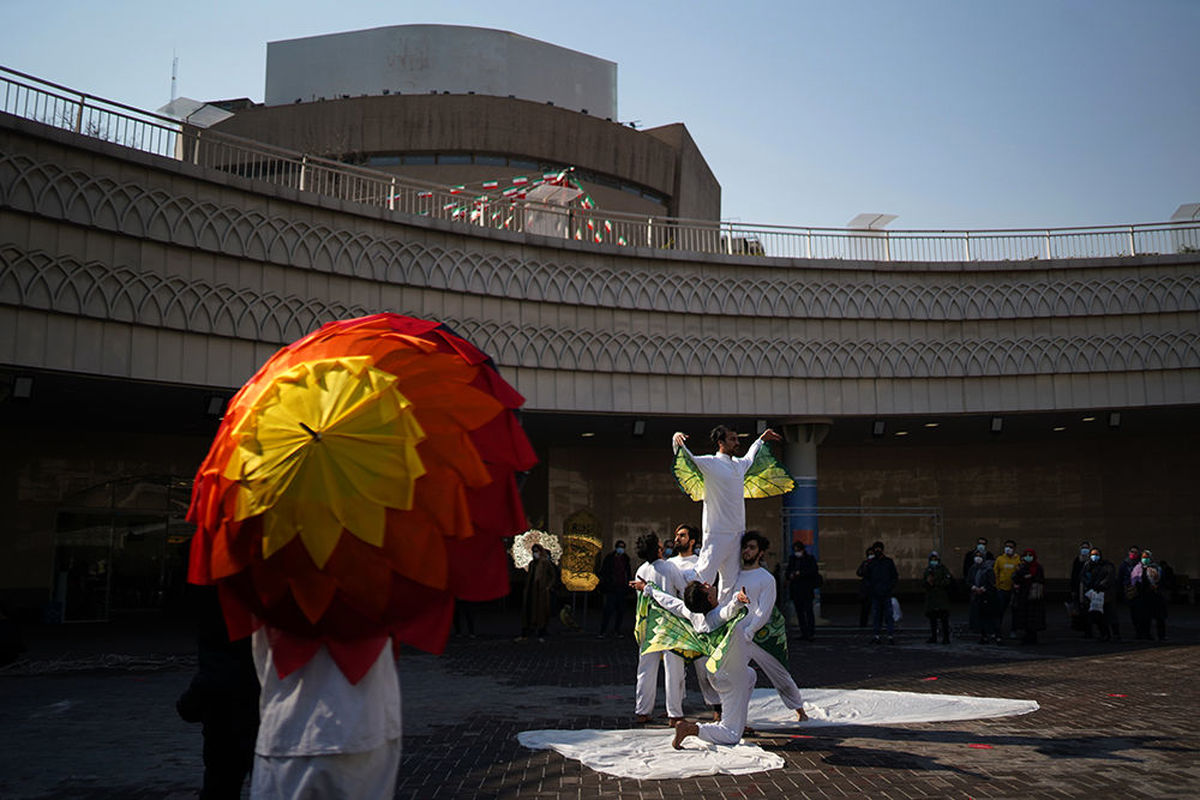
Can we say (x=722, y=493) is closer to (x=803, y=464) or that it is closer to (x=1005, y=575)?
(x=1005, y=575)

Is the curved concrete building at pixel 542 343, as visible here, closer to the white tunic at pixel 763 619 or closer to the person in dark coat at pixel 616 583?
the person in dark coat at pixel 616 583

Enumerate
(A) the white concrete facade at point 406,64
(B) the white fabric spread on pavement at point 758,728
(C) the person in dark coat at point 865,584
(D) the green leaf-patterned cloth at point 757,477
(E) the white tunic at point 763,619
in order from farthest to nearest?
(A) the white concrete facade at point 406,64 → (C) the person in dark coat at point 865,584 → (D) the green leaf-patterned cloth at point 757,477 → (E) the white tunic at point 763,619 → (B) the white fabric spread on pavement at point 758,728

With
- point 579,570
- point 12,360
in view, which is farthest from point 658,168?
point 12,360

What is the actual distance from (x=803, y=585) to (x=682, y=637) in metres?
11.2

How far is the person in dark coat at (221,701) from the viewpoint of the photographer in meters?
4.75

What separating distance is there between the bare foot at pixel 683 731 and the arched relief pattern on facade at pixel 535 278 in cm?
1355

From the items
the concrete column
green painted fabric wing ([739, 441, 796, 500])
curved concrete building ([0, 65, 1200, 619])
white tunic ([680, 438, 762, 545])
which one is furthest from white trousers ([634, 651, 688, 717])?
the concrete column

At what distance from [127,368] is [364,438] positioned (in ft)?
51.2

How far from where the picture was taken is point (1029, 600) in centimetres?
1758

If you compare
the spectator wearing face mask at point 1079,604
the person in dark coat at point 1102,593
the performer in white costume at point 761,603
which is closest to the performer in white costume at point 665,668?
the performer in white costume at point 761,603

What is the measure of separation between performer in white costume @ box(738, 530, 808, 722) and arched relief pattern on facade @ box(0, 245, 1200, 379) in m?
12.3

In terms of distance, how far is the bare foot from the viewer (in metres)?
7.57

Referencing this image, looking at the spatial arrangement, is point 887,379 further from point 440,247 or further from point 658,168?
point 658,168

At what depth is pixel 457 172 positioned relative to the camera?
108 feet
